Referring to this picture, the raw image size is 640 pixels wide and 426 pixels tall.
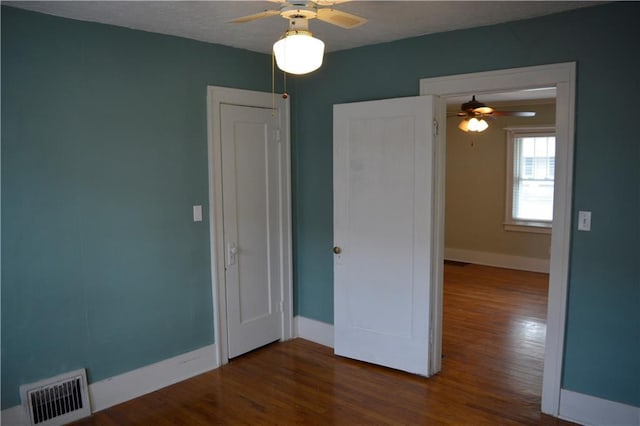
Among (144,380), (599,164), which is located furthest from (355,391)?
(599,164)

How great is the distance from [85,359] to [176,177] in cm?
136

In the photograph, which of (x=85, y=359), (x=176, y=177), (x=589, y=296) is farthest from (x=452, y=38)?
(x=85, y=359)

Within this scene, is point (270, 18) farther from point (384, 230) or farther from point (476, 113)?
point (476, 113)

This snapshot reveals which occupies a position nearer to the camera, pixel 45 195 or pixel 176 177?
pixel 45 195

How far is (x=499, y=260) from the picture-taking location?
7320mm

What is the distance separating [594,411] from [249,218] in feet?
9.14

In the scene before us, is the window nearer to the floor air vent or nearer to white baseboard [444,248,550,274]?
white baseboard [444,248,550,274]

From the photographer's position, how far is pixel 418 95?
3475 millimetres

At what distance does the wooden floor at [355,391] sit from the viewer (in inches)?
118

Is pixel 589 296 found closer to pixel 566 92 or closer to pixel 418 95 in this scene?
pixel 566 92

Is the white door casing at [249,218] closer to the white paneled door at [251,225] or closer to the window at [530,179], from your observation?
the white paneled door at [251,225]

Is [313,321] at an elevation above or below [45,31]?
below

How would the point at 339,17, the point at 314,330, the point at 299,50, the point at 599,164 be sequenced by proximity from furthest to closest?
the point at 314,330
the point at 599,164
the point at 339,17
the point at 299,50

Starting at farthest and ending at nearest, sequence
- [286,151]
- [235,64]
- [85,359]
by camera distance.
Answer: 1. [286,151]
2. [235,64]
3. [85,359]
